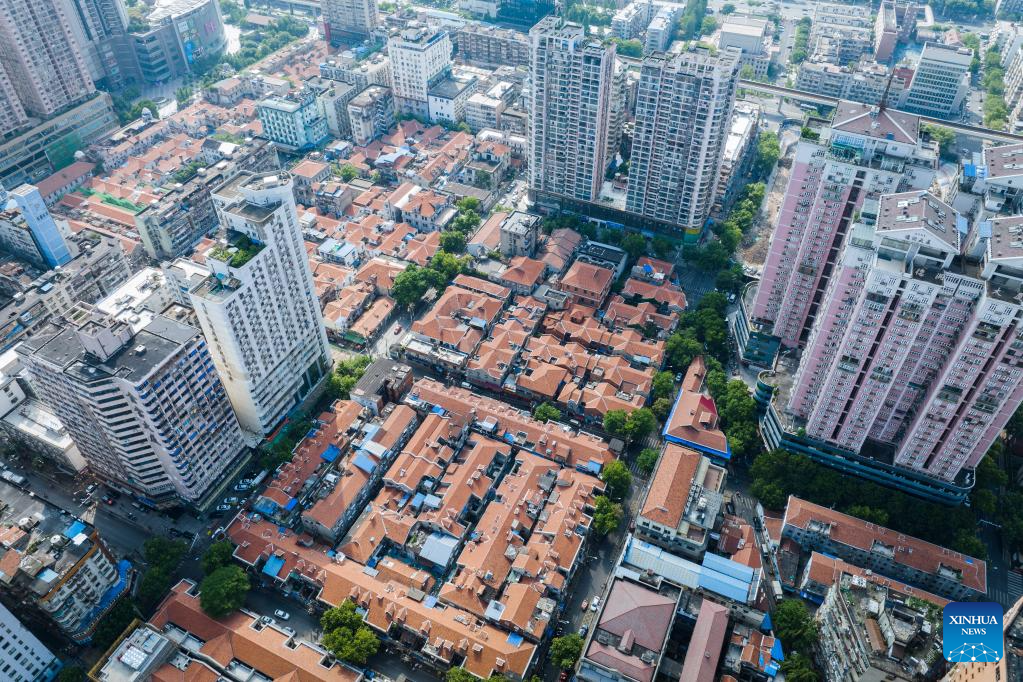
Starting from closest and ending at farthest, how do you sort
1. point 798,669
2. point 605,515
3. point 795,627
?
point 798,669 < point 795,627 < point 605,515

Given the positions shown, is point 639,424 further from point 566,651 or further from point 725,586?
point 566,651

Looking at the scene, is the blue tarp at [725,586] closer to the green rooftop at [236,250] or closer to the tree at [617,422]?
the tree at [617,422]

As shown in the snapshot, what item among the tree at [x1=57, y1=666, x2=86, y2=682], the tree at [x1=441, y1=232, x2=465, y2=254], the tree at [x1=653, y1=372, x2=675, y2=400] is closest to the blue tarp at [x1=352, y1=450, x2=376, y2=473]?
the tree at [x1=57, y1=666, x2=86, y2=682]

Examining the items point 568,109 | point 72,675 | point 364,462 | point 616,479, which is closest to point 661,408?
point 616,479

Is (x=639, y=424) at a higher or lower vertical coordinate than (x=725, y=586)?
higher

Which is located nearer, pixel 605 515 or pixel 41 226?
pixel 605 515

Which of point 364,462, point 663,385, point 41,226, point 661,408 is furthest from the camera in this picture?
point 41,226
